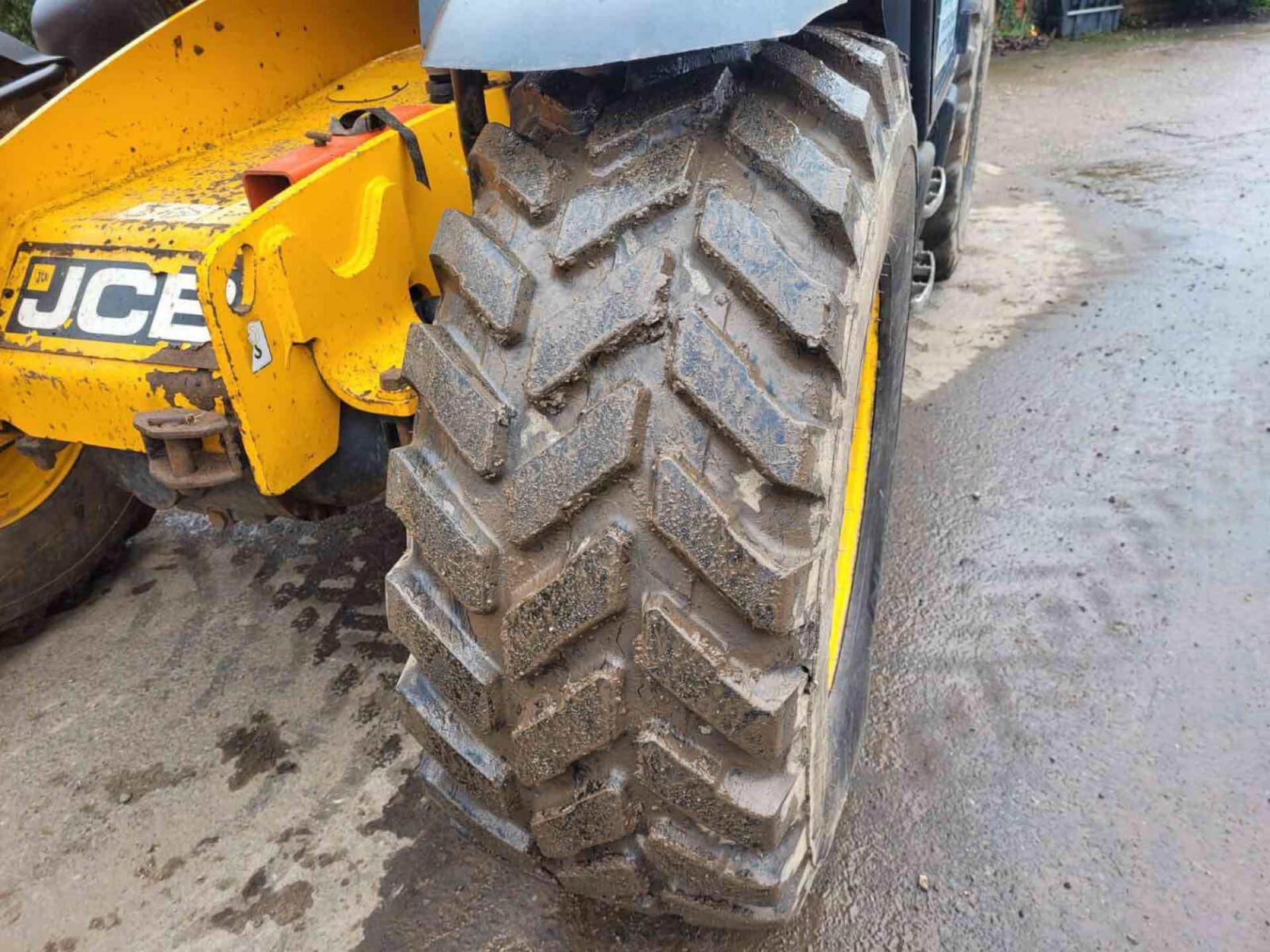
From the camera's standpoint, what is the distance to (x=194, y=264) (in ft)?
5.28

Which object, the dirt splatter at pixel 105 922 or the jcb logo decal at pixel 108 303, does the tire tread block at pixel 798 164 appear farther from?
the dirt splatter at pixel 105 922

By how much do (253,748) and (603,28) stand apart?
5.50ft

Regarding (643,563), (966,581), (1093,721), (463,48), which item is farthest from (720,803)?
(966,581)

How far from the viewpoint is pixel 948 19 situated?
251cm

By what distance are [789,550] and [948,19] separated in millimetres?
2068

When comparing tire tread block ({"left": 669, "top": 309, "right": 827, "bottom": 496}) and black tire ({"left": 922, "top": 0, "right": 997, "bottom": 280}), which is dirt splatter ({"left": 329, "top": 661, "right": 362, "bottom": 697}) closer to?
tire tread block ({"left": 669, "top": 309, "right": 827, "bottom": 496})

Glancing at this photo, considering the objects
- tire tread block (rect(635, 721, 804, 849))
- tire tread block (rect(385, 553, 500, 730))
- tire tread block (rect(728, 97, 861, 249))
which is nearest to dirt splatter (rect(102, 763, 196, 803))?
tire tread block (rect(385, 553, 500, 730))

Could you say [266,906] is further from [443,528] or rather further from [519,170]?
[519,170]

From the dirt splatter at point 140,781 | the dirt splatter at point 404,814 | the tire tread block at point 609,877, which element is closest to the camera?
the tire tread block at point 609,877

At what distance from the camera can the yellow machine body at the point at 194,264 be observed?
1.47 meters

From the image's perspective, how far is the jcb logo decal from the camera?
158 centimetres

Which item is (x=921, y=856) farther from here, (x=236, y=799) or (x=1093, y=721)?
(x=236, y=799)

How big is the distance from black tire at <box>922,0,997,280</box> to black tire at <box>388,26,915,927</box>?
7.99 feet

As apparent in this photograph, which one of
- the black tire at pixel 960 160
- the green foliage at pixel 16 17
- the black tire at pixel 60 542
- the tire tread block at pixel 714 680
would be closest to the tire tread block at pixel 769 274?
the tire tread block at pixel 714 680
